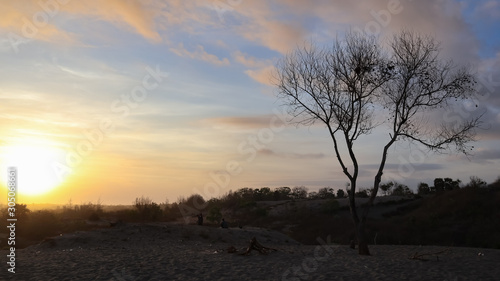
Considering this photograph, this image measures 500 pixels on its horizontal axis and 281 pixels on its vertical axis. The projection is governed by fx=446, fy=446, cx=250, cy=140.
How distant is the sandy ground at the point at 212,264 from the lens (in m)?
13.8

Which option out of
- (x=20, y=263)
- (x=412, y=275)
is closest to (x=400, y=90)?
(x=412, y=275)

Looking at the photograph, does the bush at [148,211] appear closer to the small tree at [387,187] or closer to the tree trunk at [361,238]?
the tree trunk at [361,238]

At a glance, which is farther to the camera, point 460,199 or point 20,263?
point 460,199

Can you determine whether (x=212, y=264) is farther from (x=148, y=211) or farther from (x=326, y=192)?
(x=326, y=192)

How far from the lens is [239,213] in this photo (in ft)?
168

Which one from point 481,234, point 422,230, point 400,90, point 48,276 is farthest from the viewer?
point 422,230

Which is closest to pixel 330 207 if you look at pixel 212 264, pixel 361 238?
pixel 361 238

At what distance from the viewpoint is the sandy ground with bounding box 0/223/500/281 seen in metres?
13.8

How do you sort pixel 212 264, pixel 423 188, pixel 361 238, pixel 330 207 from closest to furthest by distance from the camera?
1. pixel 212 264
2. pixel 361 238
3. pixel 330 207
4. pixel 423 188

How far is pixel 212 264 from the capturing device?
16.1m

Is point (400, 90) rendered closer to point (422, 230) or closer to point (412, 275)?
point (412, 275)

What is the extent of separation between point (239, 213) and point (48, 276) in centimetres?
3848

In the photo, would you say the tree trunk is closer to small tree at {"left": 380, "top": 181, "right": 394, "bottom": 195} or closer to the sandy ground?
the sandy ground

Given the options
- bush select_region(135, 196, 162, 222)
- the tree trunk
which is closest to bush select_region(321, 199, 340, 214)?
bush select_region(135, 196, 162, 222)
